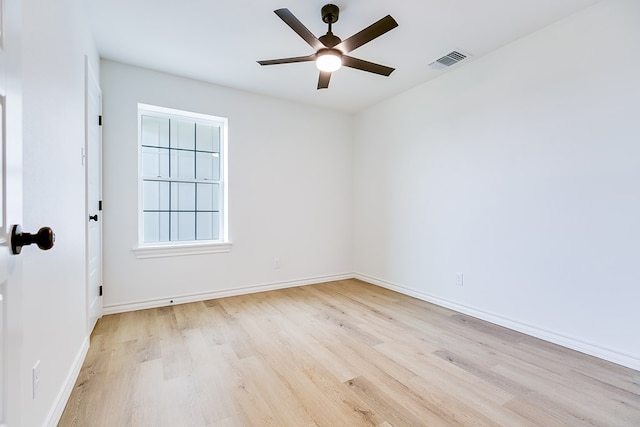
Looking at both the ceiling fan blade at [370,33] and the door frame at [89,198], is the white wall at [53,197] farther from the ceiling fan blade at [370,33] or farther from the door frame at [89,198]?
the ceiling fan blade at [370,33]

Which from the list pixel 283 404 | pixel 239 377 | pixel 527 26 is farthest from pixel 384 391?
pixel 527 26

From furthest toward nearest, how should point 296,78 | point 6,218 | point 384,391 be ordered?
point 296,78 < point 384,391 < point 6,218

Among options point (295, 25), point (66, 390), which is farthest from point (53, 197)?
point (295, 25)

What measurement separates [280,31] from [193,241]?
2.52 metres

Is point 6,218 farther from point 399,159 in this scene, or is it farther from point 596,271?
point 399,159

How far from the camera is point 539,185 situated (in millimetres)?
2598

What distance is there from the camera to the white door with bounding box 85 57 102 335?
7.75 ft

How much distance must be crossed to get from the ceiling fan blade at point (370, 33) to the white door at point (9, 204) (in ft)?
5.90

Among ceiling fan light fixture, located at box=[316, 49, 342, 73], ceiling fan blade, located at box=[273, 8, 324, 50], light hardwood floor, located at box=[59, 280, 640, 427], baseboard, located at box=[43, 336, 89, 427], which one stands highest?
ceiling fan blade, located at box=[273, 8, 324, 50]

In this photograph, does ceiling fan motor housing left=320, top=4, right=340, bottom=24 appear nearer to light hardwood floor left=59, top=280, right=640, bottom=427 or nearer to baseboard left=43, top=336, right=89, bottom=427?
light hardwood floor left=59, top=280, right=640, bottom=427

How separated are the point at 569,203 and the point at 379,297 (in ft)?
7.11

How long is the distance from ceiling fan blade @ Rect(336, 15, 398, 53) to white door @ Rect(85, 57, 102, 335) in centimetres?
203

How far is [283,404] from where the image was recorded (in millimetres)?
1716

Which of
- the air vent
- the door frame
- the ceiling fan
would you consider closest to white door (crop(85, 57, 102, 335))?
the door frame
